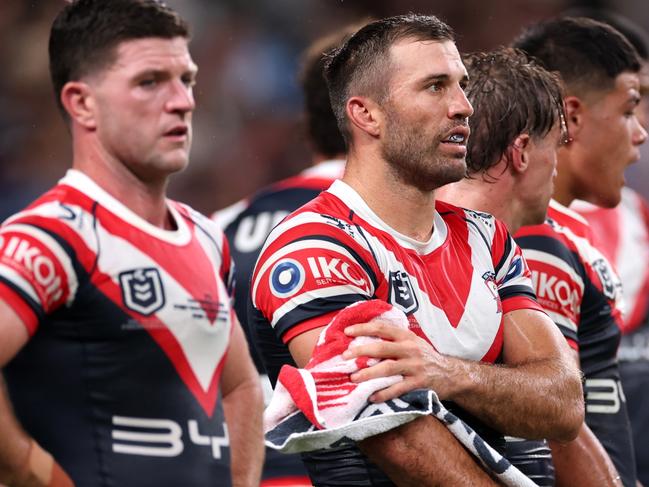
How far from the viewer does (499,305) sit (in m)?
3.21

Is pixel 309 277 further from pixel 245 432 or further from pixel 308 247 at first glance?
pixel 245 432

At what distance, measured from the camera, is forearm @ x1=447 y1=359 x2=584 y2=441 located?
2.91 metres

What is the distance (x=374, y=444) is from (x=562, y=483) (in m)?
1.17

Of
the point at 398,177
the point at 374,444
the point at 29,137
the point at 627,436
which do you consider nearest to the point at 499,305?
the point at 398,177

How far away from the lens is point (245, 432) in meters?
3.98

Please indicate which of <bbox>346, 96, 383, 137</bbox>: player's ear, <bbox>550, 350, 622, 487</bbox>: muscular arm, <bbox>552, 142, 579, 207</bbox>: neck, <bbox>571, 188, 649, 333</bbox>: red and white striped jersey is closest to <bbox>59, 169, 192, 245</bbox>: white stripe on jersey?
<bbox>346, 96, 383, 137</bbox>: player's ear

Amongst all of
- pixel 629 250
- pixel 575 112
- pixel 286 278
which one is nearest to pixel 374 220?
pixel 286 278

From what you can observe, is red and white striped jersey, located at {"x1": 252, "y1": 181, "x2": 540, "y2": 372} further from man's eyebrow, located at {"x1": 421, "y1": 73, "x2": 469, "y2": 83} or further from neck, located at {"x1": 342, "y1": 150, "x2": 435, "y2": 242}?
man's eyebrow, located at {"x1": 421, "y1": 73, "x2": 469, "y2": 83}

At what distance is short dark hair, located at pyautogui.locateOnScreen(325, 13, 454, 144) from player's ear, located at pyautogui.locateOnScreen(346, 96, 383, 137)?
2 centimetres

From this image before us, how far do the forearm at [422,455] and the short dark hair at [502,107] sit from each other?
1.19 metres

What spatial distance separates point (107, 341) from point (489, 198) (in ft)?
3.89

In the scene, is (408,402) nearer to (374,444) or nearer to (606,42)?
(374,444)

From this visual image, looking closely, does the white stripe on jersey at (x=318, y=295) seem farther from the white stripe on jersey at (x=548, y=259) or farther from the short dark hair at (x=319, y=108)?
the short dark hair at (x=319, y=108)

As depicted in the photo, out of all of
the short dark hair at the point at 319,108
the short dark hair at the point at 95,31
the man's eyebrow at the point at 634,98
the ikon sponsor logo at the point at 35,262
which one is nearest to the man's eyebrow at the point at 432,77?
the short dark hair at the point at 95,31
